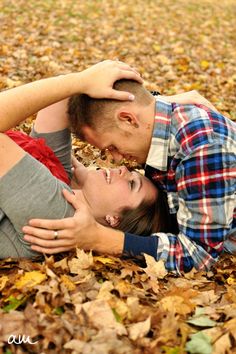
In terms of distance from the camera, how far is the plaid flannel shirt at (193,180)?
3.31m

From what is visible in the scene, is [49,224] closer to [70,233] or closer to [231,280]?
[70,233]

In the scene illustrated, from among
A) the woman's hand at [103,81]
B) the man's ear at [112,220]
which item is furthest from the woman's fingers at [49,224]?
the woman's hand at [103,81]

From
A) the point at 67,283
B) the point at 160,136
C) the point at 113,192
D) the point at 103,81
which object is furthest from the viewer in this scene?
the point at 113,192

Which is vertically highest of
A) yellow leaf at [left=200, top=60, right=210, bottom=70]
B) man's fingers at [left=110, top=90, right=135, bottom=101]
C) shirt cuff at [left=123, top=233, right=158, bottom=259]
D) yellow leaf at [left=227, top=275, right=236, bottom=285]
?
man's fingers at [left=110, top=90, right=135, bottom=101]

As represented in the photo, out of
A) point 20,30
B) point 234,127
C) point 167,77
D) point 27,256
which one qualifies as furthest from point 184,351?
point 20,30

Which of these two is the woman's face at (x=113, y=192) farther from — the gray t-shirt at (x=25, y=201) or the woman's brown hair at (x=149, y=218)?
the gray t-shirt at (x=25, y=201)

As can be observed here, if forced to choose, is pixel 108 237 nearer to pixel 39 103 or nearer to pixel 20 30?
pixel 39 103

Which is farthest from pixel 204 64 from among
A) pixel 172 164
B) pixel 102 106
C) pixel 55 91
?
pixel 55 91

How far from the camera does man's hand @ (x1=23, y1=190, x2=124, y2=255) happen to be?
10.6 feet

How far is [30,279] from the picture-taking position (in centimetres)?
314

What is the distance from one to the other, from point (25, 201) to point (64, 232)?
34cm

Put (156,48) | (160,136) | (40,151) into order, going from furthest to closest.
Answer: (156,48), (40,151), (160,136)

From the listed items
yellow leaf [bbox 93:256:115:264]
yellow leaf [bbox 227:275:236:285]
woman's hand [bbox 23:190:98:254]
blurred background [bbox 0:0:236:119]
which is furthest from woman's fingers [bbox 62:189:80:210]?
blurred background [bbox 0:0:236:119]

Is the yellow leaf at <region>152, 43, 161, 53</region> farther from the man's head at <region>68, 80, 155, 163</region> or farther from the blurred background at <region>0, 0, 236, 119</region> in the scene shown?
the man's head at <region>68, 80, 155, 163</region>
